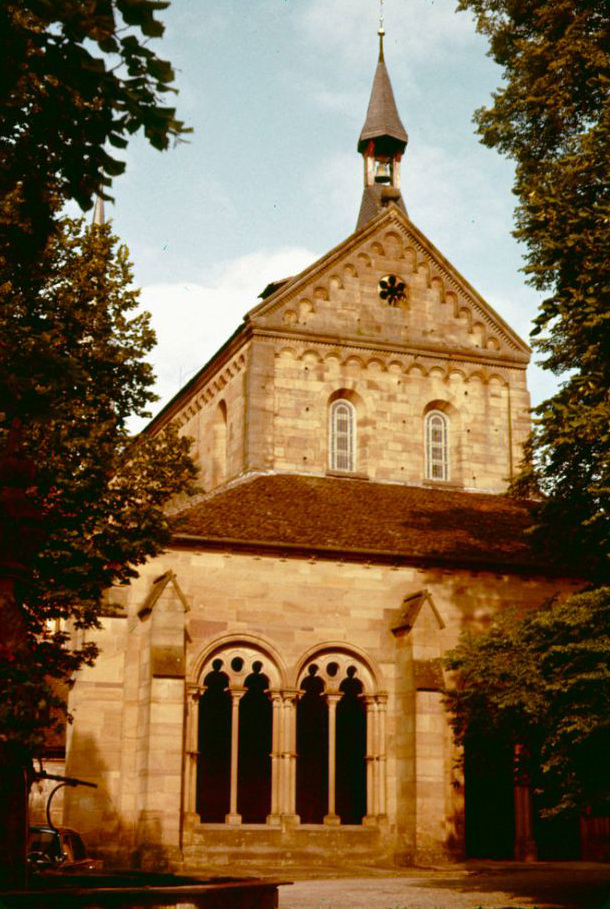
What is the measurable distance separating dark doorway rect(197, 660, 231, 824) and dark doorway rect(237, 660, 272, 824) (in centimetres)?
43

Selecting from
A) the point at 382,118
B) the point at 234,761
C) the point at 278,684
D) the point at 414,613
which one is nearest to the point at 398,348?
the point at 414,613

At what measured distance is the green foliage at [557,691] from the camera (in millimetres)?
16625

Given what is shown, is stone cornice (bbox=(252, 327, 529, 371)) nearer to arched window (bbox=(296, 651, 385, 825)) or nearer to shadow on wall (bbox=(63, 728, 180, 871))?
arched window (bbox=(296, 651, 385, 825))

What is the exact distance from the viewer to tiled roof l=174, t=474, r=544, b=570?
26.6 meters

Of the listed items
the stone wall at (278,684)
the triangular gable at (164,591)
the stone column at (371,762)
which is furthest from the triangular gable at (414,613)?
the triangular gable at (164,591)

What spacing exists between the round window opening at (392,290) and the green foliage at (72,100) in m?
24.6

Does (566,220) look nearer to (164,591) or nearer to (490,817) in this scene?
(164,591)

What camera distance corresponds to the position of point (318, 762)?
30.3 meters

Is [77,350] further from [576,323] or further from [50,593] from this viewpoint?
[576,323]

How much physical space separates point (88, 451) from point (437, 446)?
1733 cm

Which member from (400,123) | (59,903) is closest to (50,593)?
(59,903)

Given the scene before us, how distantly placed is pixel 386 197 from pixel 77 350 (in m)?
20.2

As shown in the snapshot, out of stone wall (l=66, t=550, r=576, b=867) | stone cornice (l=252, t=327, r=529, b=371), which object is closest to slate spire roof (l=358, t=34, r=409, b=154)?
stone cornice (l=252, t=327, r=529, b=371)

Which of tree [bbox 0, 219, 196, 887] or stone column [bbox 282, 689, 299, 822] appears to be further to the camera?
stone column [bbox 282, 689, 299, 822]
